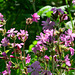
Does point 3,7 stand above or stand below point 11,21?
above

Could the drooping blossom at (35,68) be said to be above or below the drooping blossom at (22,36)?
below

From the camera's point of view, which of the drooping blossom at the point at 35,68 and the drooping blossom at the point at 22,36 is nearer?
the drooping blossom at the point at 35,68

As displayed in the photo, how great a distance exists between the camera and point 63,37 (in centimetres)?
121

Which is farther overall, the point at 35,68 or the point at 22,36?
the point at 22,36

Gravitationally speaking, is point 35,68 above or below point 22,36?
below

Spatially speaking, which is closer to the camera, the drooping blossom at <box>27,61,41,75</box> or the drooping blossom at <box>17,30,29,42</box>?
the drooping blossom at <box>27,61,41,75</box>

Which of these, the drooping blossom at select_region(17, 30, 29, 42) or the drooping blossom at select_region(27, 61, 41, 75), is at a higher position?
the drooping blossom at select_region(17, 30, 29, 42)

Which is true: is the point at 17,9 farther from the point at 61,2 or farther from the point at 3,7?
the point at 61,2

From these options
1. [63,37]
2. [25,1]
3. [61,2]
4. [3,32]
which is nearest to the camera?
[63,37]

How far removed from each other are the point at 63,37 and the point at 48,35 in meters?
0.14

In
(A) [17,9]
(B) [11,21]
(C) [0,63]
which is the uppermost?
(A) [17,9]

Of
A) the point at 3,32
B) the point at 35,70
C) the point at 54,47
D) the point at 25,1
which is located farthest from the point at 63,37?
the point at 25,1

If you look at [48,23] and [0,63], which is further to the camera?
[0,63]

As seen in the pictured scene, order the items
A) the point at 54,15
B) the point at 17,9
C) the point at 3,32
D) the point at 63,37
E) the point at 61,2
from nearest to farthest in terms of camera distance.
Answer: the point at 54,15 < the point at 63,37 < the point at 3,32 < the point at 17,9 < the point at 61,2
